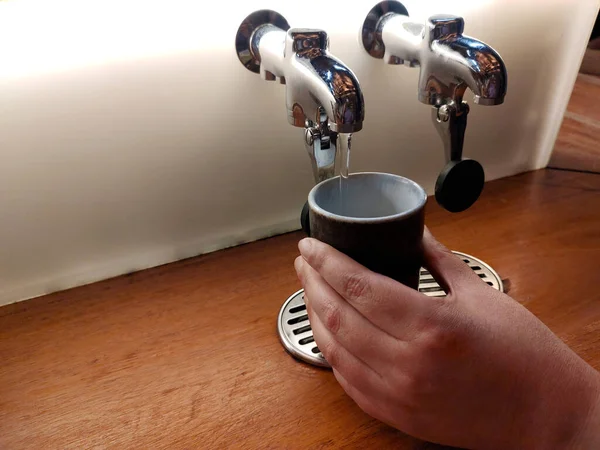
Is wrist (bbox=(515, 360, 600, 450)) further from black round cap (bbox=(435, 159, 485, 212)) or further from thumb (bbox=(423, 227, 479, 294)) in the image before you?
black round cap (bbox=(435, 159, 485, 212))

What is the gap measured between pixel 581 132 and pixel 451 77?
0.56 m

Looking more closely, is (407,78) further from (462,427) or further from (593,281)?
(462,427)

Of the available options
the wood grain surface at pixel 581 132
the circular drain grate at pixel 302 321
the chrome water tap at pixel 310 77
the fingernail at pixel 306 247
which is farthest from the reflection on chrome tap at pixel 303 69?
the wood grain surface at pixel 581 132

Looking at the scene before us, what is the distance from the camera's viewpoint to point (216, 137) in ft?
2.20

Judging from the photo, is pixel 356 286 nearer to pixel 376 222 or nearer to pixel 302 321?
pixel 376 222

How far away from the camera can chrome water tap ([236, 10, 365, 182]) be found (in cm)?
45

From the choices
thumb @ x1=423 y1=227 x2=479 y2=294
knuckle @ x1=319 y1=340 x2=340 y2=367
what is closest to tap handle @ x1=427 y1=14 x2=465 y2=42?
thumb @ x1=423 y1=227 x2=479 y2=294

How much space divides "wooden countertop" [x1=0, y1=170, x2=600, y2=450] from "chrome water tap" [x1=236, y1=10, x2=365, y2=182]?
20 centimetres

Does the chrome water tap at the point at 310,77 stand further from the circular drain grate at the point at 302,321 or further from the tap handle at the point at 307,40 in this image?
the circular drain grate at the point at 302,321

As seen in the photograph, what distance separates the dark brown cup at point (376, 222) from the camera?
39 centimetres

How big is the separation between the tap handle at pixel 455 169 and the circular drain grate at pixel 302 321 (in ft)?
0.35

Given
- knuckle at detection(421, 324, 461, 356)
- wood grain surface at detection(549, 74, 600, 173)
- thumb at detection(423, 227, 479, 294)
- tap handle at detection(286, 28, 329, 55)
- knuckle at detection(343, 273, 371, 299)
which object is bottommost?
wood grain surface at detection(549, 74, 600, 173)

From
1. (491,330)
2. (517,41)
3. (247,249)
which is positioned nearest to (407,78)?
(517,41)

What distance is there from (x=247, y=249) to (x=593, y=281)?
1.43 ft
